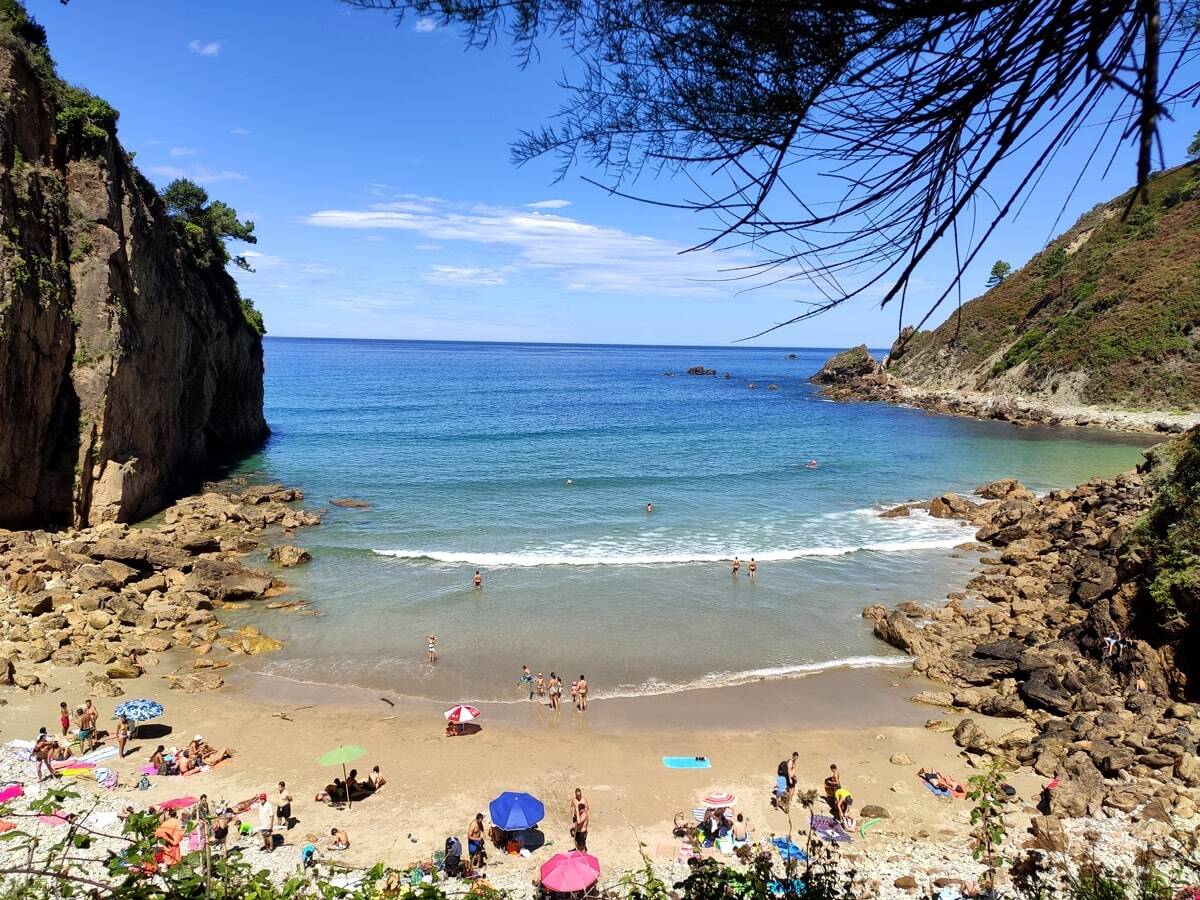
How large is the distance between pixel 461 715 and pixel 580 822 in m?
4.81

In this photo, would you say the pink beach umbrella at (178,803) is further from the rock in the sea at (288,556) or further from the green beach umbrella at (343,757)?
the rock in the sea at (288,556)

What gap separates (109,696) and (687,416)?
2429 inches

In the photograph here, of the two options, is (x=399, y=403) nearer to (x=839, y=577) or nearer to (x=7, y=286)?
(x=7, y=286)

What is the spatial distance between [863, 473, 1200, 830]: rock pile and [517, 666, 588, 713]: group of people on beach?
335 inches

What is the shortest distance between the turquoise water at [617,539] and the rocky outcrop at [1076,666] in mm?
2009

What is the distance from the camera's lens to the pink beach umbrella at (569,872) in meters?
11.2

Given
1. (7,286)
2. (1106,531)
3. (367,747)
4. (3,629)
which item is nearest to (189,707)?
(367,747)

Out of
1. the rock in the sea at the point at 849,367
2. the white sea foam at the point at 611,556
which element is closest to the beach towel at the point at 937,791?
the white sea foam at the point at 611,556

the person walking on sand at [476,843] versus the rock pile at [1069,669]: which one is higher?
the rock pile at [1069,669]

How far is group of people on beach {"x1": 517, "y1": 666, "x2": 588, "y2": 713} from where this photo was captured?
18312 millimetres

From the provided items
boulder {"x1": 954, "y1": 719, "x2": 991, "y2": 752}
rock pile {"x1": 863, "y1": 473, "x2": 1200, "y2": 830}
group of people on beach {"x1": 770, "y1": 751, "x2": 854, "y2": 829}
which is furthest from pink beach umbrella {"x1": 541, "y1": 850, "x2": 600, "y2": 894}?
boulder {"x1": 954, "y1": 719, "x2": 991, "y2": 752}

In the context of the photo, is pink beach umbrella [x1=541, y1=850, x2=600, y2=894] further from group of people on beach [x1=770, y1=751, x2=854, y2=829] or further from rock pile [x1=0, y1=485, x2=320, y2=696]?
rock pile [x1=0, y1=485, x2=320, y2=696]

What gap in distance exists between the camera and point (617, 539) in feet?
105

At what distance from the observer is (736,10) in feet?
14.8
